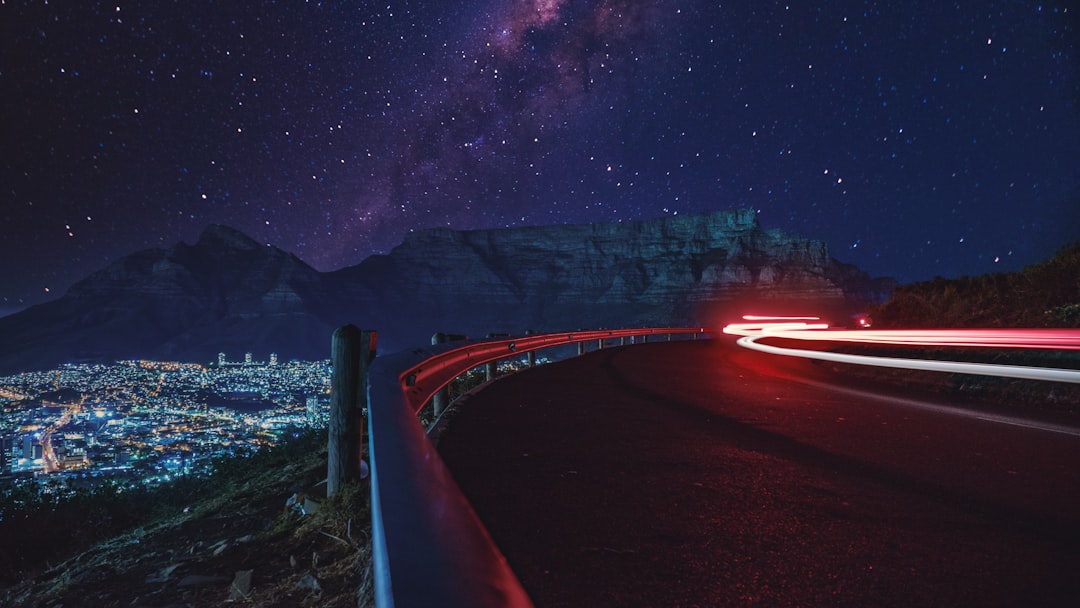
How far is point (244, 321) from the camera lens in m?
129

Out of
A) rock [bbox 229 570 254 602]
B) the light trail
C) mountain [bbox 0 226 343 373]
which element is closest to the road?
the light trail

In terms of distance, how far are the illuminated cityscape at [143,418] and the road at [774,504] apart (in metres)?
9.17

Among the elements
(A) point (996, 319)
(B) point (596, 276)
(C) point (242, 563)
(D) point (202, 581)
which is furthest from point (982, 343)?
(B) point (596, 276)

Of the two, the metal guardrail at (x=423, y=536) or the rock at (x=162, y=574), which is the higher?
the metal guardrail at (x=423, y=536)

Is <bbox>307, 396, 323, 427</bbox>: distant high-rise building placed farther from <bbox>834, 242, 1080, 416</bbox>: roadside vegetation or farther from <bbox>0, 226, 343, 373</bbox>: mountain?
<bbox>0, 226, 343, 373</bbox>: mountain

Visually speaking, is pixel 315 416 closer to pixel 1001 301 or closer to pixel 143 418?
pixel 1001 301

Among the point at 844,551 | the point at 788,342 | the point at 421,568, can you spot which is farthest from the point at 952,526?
the point at 788,342

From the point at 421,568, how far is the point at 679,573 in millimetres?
1859

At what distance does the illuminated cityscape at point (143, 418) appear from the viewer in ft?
61.6

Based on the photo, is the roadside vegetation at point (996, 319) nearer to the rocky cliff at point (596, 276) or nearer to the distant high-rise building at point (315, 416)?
the distant high-rise building at point (315, 416)

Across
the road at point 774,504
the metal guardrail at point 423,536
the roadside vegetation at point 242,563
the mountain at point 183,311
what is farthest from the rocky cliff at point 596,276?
the metal guardrail at point 423,536

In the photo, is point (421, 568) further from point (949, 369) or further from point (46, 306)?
point (46, 306)

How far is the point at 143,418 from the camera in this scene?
37.3 m

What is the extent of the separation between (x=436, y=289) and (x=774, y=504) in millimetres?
142326
